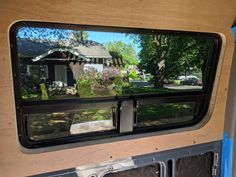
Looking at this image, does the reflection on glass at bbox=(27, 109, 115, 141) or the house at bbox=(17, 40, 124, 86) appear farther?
the reflection on glass at bbox=(27, 109, 115, 141)

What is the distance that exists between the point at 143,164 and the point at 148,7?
1.16 meters

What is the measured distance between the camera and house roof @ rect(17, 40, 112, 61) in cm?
149

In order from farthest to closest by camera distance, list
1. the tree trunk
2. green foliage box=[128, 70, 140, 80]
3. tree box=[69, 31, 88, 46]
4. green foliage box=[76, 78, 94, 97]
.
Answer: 1. the tree trunk
2. green foliage box=[128, 70, 140, 80]
3. green foliage box=[76, 78, 94, 97]
4. tree box=[69, 31, 88, 46]

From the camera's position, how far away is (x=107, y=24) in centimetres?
158

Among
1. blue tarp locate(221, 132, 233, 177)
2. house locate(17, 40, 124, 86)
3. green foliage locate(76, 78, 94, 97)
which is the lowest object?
blue tarp locate(221, 132, 233, 177)

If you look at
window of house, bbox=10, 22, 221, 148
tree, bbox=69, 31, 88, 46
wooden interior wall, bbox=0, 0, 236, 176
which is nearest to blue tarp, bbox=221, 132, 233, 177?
wooden interior wall, bbox=0, 0, 236, 176

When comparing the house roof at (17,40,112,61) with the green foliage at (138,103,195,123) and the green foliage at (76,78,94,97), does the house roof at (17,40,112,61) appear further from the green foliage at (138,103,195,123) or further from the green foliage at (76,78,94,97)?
the green foliage at (138,103,195,123)

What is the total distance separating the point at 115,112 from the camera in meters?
1.91

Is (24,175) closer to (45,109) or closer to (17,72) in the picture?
(45,109)

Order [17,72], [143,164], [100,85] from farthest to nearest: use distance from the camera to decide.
Result: [143,164] → [100,85] → [17,72]

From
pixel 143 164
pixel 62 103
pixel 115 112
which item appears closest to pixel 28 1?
pixel 62 103

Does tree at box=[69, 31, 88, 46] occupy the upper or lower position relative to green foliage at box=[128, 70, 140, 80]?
upper

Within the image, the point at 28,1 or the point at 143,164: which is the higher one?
the point at 28,1

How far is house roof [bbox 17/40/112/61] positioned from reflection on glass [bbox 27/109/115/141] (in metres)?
0.39
